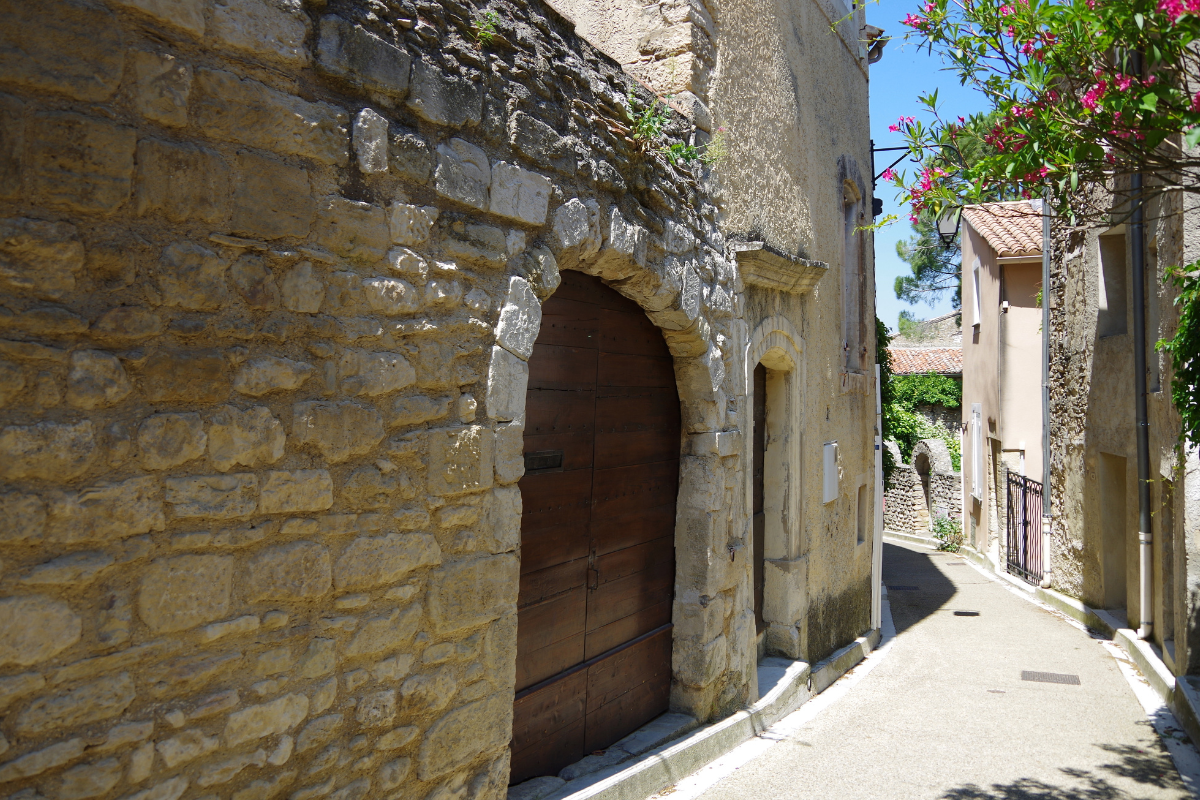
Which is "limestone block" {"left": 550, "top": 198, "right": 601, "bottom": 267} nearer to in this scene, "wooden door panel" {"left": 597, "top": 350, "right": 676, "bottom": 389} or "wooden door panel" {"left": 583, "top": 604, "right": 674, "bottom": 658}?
"wooden door panel" {"left": 597, "top": 350, "right": 676, "bottom": 389}

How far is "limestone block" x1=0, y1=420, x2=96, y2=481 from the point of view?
1.71 m

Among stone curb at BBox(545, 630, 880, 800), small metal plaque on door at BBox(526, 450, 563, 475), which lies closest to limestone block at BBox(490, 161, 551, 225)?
small metal plaque on door at BBox(526, 450, 563, 475)

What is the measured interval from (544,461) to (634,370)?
0.94 meters

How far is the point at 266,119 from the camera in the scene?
2195 millimetres

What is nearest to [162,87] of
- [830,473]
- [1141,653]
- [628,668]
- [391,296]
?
[391,296]

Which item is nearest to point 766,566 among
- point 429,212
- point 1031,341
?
point 429,212

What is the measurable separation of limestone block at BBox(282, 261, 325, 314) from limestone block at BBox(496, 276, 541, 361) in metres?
0.75

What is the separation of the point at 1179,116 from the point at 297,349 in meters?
3.35

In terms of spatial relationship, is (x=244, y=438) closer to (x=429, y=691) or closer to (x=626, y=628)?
(x=429, y=691)

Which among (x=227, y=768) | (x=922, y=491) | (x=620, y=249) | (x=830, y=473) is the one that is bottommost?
(x=922, y=491)

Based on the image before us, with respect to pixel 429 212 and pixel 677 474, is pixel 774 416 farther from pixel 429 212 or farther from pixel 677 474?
pixel 429 212

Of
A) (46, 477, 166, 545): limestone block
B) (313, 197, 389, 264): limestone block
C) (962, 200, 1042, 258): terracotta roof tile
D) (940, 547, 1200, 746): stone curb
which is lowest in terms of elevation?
(940, 547, 1200, 746): stone curb

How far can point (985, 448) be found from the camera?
46.0 feet

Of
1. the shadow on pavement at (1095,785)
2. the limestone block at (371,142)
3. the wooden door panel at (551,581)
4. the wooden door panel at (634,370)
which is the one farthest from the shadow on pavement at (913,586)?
the limestone block at (371,142)
